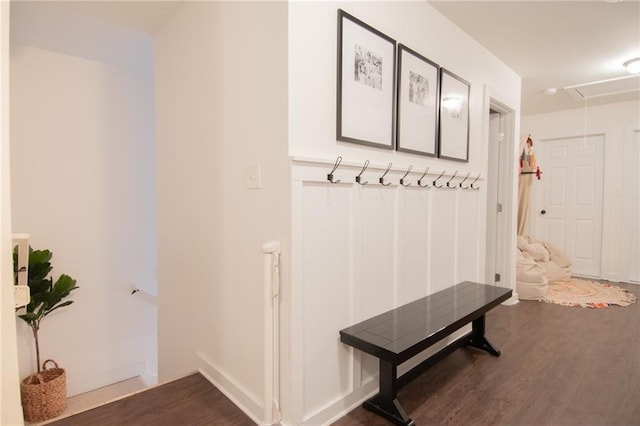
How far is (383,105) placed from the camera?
186 centimetres

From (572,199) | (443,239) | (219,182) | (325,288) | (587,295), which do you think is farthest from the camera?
(572,199)

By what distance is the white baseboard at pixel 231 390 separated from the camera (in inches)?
64.4

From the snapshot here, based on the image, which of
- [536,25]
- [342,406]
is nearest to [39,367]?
[342,406]

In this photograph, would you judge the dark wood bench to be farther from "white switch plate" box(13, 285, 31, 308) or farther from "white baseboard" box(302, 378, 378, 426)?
"white switch plate" box(13, 285, 31, 308)

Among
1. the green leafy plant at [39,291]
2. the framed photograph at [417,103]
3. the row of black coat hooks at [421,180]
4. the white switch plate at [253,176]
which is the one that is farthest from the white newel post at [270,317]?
the green leafy plant at [39,291]

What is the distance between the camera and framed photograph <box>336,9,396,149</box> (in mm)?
1641

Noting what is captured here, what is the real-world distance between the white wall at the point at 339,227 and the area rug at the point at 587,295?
2194mm

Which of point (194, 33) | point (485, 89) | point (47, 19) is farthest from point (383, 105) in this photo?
point (47, 19)

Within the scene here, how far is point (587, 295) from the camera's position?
3.80 meters

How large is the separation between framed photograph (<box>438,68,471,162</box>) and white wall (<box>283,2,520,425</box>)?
0.17 m

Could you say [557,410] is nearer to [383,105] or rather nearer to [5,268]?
[383,105]

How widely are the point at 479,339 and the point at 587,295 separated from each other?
7.59ft

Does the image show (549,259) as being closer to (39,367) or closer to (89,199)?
(89,199)

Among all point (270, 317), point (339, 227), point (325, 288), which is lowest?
point (270, 317)
